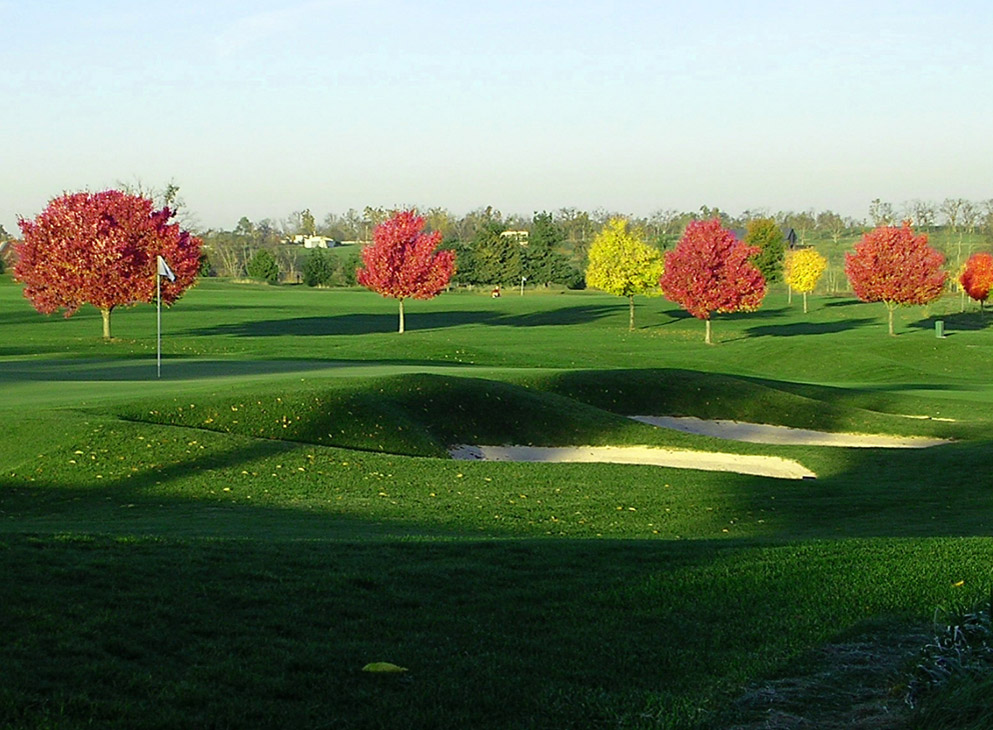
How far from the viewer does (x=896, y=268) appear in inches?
2756

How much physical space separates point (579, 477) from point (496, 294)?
102 m

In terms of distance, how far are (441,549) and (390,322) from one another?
72051mm

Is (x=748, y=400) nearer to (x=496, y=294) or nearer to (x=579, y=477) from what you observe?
(x=579, y=477)

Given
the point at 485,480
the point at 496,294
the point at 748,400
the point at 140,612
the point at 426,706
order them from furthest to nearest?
the point at 496,294 < the point at 748,400 < the point at 485,480 < the point at 140,612 < the point at 426,706

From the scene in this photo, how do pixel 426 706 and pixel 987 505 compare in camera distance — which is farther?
pixel 987 505

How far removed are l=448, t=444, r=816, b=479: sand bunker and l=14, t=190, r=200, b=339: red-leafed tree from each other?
105 feet

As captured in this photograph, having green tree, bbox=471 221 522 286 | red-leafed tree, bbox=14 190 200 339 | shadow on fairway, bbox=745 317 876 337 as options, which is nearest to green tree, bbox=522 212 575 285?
green tree, bbox=471 221 522 286

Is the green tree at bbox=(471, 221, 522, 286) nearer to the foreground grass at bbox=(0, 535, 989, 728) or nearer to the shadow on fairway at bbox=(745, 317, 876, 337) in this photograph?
the shadow on fairway at bbox=(745, 317, 876, 337)

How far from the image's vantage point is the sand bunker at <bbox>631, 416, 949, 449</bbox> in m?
29.3

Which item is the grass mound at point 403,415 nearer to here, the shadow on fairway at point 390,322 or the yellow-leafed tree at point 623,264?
the shadow on fairway at point 390,322

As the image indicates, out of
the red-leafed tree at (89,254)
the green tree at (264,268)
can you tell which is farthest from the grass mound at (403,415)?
the green tree at (264,268)

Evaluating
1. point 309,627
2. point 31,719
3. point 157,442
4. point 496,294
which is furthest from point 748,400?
point 496,294

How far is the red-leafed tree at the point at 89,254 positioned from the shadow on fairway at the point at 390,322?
12908 millimetres

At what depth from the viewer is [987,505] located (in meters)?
17.1
